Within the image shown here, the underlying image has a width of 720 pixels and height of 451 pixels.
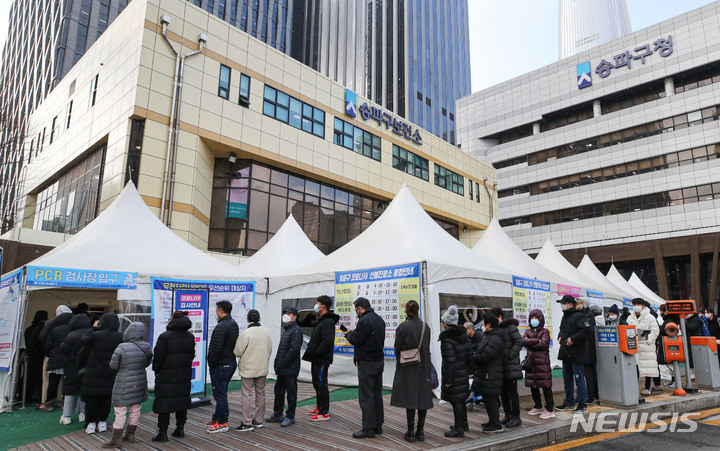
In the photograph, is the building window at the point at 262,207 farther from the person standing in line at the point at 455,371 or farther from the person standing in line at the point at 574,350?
the person standing in line at the point at 455,371

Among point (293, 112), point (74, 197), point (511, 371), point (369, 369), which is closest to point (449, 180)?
point (293, 112)

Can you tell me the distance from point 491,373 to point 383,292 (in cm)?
356

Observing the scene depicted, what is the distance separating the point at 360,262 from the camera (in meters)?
9.59

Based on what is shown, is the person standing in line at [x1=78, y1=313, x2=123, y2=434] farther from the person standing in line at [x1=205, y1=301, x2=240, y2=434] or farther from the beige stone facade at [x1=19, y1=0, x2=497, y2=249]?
the beige stone facade at [x1=19, y1=0, x2=497, y2=249]

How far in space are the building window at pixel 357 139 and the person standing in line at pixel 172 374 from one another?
57.3 feet

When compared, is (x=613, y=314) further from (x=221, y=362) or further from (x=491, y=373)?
(x=221, y=362)

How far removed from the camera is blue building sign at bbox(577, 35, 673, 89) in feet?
132

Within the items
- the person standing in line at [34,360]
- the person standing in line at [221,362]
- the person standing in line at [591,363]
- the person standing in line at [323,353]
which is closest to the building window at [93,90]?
the person standing in line at [34,360]

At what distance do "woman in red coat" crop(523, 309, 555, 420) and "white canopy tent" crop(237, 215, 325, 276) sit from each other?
737cm

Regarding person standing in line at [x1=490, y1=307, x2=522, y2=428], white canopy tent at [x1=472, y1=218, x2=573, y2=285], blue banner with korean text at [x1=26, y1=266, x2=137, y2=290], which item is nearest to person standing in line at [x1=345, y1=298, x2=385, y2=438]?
person standing in line at [x1=490, y1=307, x2=522, y2=428]

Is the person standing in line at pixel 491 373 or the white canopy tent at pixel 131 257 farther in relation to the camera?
the white canopy tent at pixel 131 257

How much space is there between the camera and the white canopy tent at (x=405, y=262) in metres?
8.48

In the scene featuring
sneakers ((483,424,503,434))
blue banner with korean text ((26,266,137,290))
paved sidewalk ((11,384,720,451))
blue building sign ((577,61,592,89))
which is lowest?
paved sidewalk ((11,384,720,451))

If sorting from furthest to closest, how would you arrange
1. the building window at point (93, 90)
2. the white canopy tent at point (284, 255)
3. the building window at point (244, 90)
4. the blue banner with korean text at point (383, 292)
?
the building window at point (93, 90)
the building window at point (244, 90)
the white canopy tent at point (284, 255)
the blue banner with korean text at point (383, 292)
